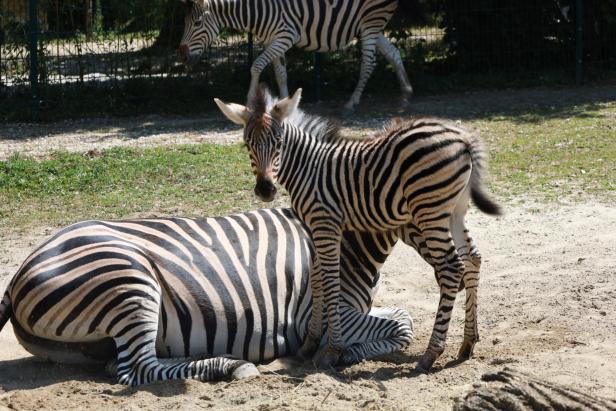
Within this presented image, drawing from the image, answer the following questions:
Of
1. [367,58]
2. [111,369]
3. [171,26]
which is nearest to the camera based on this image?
[111,369]

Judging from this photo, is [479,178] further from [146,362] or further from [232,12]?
[232,12]

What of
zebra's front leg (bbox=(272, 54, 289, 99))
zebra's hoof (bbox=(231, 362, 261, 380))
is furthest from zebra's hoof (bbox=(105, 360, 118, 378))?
zebra's front leg (bbox=(272, 54, 289, 99))

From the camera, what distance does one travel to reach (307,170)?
5891 millimetres

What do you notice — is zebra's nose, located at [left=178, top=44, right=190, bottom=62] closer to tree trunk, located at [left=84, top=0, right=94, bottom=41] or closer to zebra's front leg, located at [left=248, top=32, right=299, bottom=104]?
zebra's front leg, located at [left=248, top=32, right=299, bottom=104]

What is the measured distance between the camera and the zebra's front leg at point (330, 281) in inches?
228

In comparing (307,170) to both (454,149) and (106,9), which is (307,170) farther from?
(106,9)

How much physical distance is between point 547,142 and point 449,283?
20.6ft

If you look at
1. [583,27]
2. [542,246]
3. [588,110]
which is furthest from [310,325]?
[583,27]

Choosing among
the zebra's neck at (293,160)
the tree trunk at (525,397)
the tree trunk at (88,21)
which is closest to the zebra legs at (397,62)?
the tree trunk at (88,21)

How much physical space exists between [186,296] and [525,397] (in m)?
2.30

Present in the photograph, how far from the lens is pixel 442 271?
572 cm

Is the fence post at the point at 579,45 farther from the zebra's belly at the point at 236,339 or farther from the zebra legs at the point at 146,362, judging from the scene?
the zebra legs at the point at 146,362

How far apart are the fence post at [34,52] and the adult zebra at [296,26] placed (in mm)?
2144

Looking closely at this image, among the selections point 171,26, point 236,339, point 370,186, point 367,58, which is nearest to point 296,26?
point 367,58
